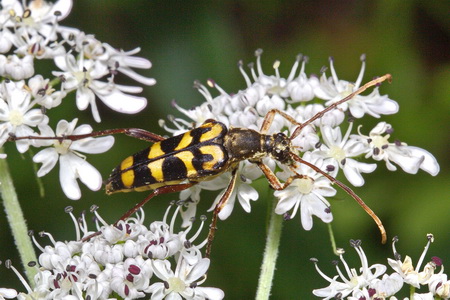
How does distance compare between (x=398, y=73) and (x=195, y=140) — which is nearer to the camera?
(x=195, y=140)

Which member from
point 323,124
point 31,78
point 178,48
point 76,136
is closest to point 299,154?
point 323,124

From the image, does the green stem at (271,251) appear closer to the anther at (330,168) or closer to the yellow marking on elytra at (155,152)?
the anther at (330,168)

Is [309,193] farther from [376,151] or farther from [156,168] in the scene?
[156,168]

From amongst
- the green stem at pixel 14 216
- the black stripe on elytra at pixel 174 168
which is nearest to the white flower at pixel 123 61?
the black stripe on elytra at pixel 174 168

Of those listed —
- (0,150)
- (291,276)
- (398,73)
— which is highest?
(398,73)

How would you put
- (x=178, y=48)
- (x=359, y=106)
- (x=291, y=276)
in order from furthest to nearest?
(x=178, y=48), (x=291, y=276), (x=359, y=106)

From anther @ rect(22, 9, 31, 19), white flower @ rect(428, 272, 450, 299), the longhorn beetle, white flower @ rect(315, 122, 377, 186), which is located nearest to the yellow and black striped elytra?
the longhorn beetle

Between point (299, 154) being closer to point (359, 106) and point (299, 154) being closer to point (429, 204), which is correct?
point (359, 106)
